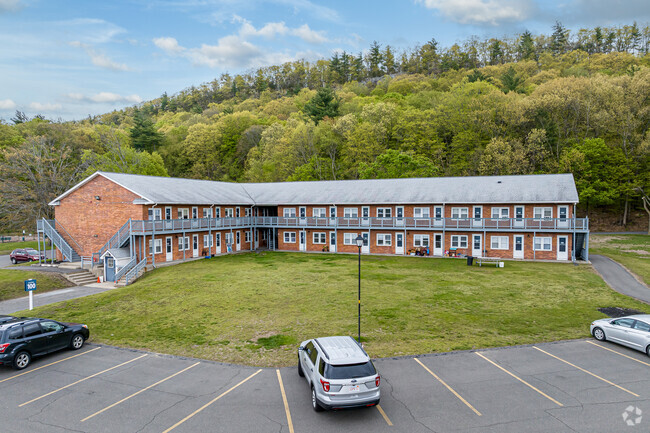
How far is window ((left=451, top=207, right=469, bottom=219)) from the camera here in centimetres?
3706

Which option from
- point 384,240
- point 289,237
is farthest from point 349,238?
point 289,237

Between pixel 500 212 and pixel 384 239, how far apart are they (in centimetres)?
1182

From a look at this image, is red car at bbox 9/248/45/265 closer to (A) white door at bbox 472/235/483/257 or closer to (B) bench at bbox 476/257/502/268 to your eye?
(B) bench at bbox 476/257/502/268

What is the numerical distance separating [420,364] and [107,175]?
31.3 m

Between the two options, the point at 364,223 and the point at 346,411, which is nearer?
the point at 346,411

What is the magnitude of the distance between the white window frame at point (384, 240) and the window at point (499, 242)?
997 centimetres

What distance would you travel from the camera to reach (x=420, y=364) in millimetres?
12977

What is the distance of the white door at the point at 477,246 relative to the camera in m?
36.3

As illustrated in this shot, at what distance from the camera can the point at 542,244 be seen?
34.7 metres

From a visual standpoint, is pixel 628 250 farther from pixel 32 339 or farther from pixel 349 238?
pixel 32 339

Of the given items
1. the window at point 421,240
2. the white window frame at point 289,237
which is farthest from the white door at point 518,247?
the white window frame at point 289,237

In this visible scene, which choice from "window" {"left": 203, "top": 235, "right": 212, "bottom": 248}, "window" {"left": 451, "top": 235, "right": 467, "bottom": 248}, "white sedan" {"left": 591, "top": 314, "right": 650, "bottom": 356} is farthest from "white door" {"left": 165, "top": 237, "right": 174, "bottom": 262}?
"white sedan" {"left": 591, "top": 314, "right": 650, "bottom": 356}

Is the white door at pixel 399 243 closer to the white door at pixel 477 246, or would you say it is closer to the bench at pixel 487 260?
the white door at pixel 477 246

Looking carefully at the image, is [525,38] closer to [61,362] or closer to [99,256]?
[99,256]
